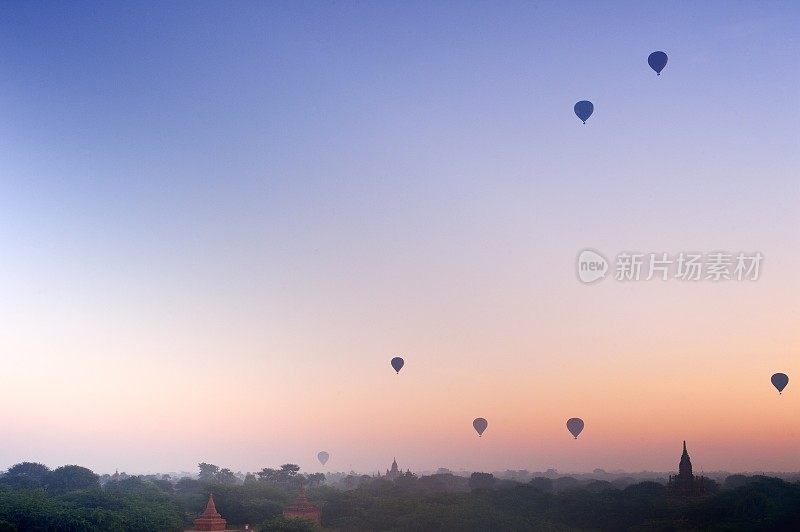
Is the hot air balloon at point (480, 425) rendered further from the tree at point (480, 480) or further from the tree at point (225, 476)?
the tree at point (225, 476)

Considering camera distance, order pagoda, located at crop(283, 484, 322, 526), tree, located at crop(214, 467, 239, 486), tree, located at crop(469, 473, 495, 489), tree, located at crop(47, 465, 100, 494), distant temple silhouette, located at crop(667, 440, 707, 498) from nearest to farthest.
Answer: pagoda, located at crop(283, 484, 322, 526) → distant temple silhouette, located at crop(667, 440, 707, 498) → tree, located at crop(47, 465, 100, 494) → tree, located at crop(469, 473, 495, 489) → tree, located at crop(214, 467, 239, 486)

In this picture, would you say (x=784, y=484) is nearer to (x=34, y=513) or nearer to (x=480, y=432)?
(x=480, y=432)

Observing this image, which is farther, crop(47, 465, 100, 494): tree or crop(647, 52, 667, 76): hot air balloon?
crop(47, 465, 100, 494): tree

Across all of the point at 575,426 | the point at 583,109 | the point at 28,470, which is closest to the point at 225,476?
the point at 28,470

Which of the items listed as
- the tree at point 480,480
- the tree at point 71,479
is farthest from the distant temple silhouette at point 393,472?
the tree at point 71,479

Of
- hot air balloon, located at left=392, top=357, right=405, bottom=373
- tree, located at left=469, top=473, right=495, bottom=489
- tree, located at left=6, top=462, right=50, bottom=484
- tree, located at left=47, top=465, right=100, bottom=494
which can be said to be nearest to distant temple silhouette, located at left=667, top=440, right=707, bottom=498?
hot air balloon, located at left=392, top=357, right=405, bottom=373

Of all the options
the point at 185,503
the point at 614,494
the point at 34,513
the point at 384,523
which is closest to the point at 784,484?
the point at 614,494

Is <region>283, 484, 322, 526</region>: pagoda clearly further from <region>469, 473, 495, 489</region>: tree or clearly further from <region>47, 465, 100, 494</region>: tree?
<region>469, 473, 495, 489</region>: tree
